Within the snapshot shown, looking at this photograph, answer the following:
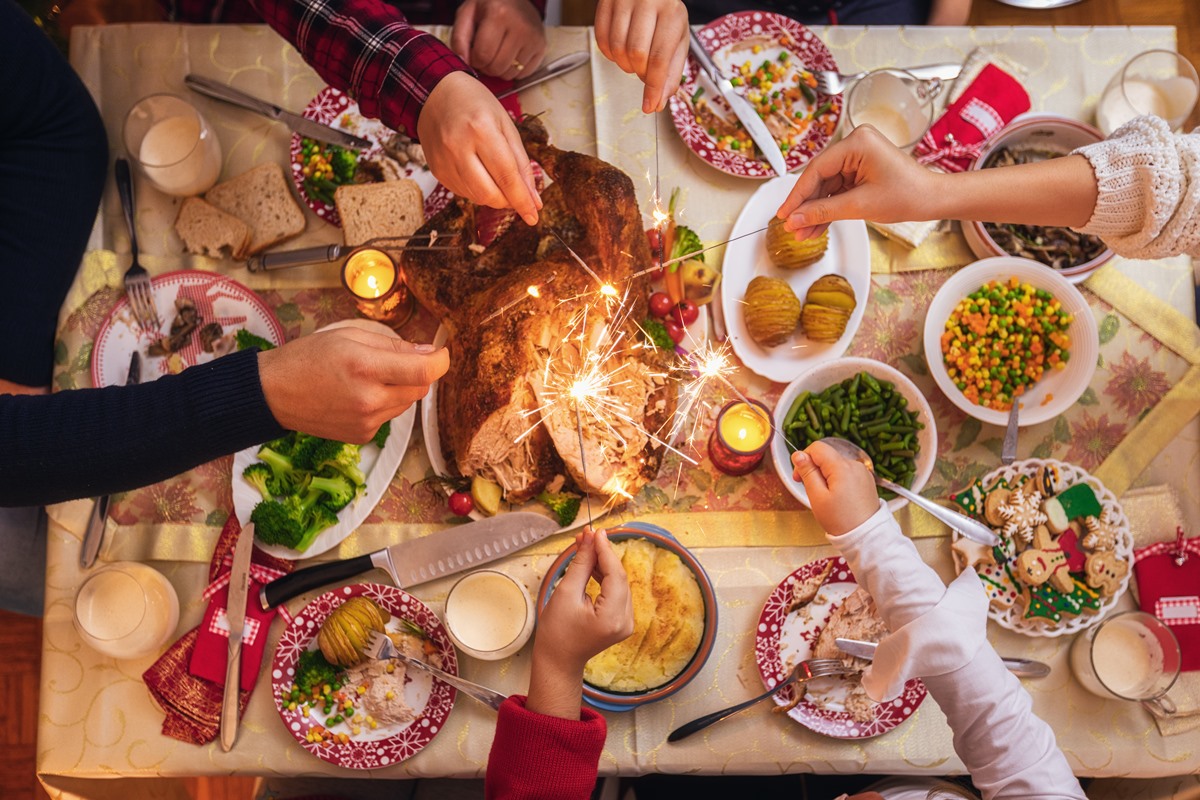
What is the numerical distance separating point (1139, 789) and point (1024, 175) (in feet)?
5.46

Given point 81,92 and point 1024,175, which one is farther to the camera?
point 81,92

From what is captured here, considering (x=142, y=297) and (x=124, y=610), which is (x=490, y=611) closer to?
(x=124, y=610)

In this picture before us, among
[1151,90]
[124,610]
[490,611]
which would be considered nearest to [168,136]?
[124,610]

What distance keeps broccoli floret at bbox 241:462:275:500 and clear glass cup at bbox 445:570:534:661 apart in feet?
1.79

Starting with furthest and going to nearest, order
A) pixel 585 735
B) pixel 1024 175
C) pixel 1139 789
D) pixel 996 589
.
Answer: pixel 1139 789, pixel 996 589, pixel 1024 175, pixel 585 735

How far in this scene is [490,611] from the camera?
194 cm

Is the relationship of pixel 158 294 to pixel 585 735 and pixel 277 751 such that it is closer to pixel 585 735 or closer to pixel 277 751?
pixel 277 751

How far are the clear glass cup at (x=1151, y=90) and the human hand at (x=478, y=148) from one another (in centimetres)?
163

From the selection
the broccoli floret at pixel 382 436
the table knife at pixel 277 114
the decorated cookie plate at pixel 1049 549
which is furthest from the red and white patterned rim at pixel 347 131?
the decorated cookie plate at pixel 1049 549

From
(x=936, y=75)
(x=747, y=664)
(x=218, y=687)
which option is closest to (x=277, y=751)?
(x=218, y=687)

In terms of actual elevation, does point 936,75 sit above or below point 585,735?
above

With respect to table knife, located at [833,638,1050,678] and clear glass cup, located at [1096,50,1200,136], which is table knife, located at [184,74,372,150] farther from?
clear glass cup, located at [1096,50,1200,136]

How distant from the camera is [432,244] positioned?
2.03 meters

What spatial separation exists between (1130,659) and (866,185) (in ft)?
4.36
